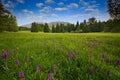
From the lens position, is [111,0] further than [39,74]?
Yes

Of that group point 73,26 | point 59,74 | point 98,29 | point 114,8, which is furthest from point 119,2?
point 73,26

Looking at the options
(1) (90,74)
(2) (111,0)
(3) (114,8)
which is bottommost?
(1) (90,74)

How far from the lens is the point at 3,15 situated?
30203 mm

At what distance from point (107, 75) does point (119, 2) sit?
15752 millimetres

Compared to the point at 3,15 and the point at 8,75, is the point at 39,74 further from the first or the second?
the point at 3,15

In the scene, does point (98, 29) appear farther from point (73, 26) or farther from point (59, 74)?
point (59, 74)

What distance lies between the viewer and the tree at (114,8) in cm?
1758

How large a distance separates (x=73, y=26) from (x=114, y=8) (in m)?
96.2

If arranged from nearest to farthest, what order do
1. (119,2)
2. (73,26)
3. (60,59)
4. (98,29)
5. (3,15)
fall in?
(60,59) → (119,2) → (3,15) → (98,29) → (73,26)

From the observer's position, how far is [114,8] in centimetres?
1802

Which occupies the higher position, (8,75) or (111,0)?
(111,0)

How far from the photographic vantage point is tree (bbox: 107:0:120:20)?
57.7ft

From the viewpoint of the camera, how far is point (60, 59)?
17.6 ft

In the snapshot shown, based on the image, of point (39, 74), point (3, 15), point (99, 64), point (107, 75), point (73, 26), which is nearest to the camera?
point (39, 74)
